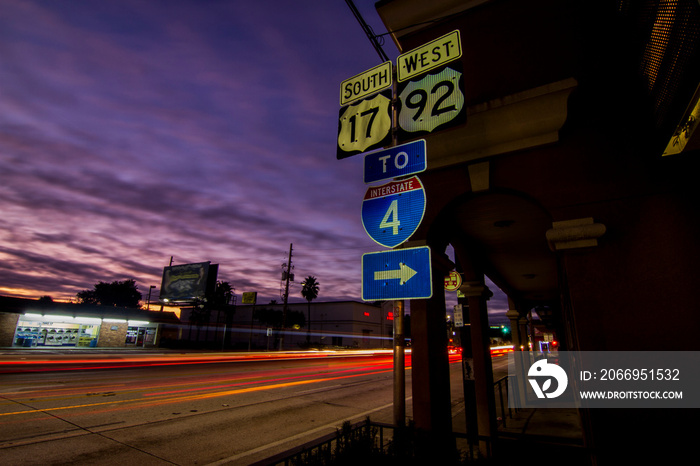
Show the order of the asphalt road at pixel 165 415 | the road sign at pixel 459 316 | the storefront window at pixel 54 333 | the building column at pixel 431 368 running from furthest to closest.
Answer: the storefront window at pixel 54 333
the road sign at pixel 459 316
the asphalt road at pixel 165 415
the building column at pixel 431 368

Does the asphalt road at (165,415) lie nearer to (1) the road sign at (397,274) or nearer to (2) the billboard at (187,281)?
(1) the road sign at (397,274)

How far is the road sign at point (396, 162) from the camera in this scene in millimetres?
3555

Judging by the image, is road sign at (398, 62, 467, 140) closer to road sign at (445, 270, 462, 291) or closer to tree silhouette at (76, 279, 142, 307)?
road sign at (445, 270, 462, 291)

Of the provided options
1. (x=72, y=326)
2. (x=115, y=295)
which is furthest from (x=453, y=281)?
(x=115, y=295)

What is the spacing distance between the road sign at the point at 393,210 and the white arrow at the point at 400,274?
0.89 ft

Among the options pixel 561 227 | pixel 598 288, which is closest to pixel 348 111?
pixel 561 227

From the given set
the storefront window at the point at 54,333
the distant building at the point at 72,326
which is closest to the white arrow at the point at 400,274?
the distant building at the point at 72,326

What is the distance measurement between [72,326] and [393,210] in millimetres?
47509

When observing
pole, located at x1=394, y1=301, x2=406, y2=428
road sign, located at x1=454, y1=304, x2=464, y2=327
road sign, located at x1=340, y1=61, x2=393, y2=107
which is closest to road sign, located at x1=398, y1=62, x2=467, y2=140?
road sign, located at x1=340, y1=61, x2=393, y2=107

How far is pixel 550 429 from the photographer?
28.6 ft

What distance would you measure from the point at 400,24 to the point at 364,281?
5668 mm

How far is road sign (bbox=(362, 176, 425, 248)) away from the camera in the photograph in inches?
133

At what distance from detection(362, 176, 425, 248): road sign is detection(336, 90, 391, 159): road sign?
75 cm

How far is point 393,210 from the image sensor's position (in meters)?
→ 3.52
